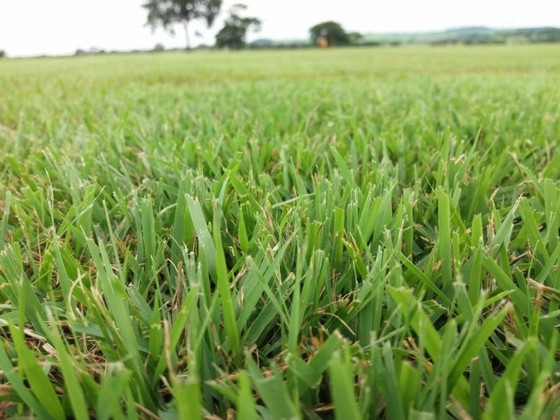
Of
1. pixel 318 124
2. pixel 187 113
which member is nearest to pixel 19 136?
pixel 187 113

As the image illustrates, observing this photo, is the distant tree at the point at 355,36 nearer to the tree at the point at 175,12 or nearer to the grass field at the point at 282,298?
the tree at the point at 175,12

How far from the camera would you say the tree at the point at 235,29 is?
4184cm

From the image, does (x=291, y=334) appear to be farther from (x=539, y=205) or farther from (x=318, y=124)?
(x=318, y=124)

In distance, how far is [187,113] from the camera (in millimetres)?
1760

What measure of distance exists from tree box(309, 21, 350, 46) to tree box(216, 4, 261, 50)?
5.36 m

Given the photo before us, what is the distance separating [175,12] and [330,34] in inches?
531

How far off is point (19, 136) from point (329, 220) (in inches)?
45.0

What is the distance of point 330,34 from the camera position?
4172cm

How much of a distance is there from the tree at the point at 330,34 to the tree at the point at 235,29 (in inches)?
211

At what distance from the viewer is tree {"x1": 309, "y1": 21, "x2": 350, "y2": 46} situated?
4125 cm

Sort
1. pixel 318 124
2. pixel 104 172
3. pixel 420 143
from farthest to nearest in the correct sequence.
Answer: pixel 318 124 → pixel 420 143 → pixel 104 172

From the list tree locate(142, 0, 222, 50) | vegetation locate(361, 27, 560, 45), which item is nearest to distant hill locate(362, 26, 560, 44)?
vegetation locate(361, 27, 560, 45)

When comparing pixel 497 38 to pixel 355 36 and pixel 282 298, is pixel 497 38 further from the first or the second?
pixel 282 298

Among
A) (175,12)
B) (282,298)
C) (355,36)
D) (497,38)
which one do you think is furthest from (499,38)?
(282,298)
